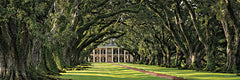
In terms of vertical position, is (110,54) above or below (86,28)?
below

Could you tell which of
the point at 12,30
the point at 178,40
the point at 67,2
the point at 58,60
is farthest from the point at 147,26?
the point at 12,30

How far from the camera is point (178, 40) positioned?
37.2 m

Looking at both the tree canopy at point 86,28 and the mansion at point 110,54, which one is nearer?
the tree canopy at point 86,28

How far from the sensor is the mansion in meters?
134

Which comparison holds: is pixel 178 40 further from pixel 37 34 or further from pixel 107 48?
pixel 107 48

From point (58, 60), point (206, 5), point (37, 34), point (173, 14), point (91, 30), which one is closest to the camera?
point (37, 34)

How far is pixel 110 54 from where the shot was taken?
136 metres

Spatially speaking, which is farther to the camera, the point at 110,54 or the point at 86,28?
the point at 110,54

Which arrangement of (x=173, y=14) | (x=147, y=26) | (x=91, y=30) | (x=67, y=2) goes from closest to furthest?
(x=67, y=2) → (x=173, y=14) → (x=91, y=30) → (x=147, y=26)

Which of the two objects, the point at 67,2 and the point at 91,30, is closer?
the point at 67,2

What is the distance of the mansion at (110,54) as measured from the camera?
13399cm

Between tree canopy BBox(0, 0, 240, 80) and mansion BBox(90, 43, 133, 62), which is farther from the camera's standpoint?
mansion BBox(90, 43, 133, 62)

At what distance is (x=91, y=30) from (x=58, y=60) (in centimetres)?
1060

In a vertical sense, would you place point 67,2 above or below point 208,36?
above
